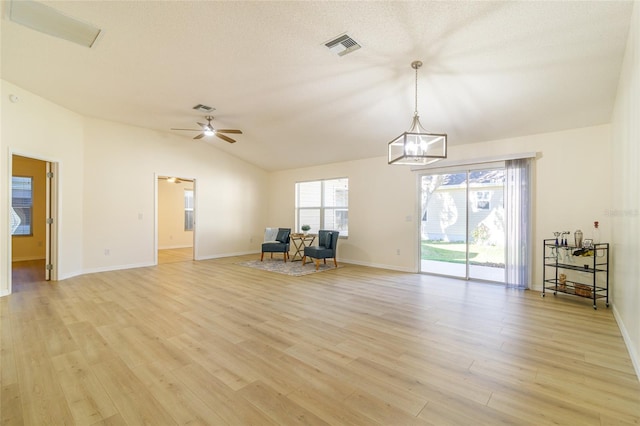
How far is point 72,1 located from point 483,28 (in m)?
3.81

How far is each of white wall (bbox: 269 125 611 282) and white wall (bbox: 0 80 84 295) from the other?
16.1 feet

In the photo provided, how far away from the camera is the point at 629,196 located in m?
2.69

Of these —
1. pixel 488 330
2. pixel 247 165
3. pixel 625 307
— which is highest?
pixel 247 165

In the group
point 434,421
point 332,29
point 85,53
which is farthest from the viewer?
point 85,53

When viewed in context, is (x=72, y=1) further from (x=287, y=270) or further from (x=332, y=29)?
(x=287, y=270)

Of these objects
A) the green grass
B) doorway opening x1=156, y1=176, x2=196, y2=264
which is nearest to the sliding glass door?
the green grass

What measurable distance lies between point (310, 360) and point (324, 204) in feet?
18.7

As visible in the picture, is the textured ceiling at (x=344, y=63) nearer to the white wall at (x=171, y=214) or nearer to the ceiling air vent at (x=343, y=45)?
the ceiling air vent at (x=343, y=45)

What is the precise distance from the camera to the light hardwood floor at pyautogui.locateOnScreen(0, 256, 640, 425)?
68.9 inches

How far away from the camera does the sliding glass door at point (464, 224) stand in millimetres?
5043

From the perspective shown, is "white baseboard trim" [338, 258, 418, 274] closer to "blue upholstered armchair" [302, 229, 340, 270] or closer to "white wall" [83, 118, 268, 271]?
"blue upholstered armchair" [302, 229, 340, 270]

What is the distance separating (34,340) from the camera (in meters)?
2.68

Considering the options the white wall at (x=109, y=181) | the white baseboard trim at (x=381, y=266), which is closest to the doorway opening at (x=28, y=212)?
the white wall at (x=109, y=181)

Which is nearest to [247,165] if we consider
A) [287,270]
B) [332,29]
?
Answer: [287,270]
